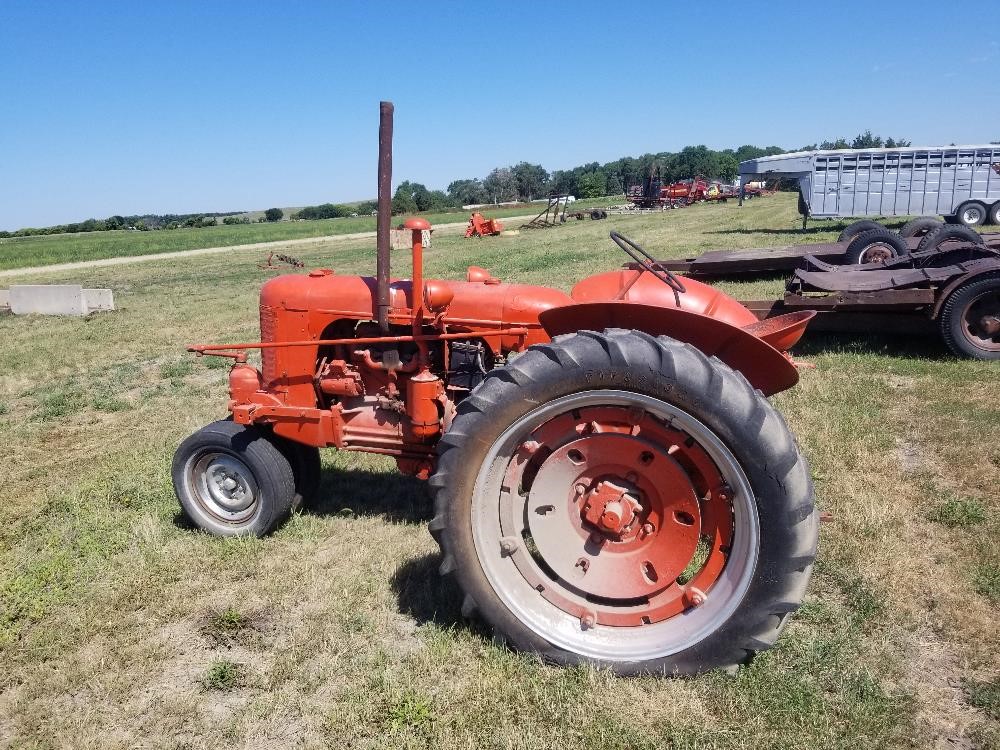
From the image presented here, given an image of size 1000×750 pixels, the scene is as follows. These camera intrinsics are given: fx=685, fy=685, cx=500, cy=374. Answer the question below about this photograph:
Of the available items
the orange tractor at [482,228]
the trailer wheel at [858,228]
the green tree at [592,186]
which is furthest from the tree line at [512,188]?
the trailer wheel at [858,228]

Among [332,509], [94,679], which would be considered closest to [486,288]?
[332,509]

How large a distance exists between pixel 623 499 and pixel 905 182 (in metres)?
19.4

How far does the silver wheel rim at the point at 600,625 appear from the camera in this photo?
7.75ft

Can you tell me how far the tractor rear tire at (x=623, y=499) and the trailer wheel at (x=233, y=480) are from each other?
4.94 feet

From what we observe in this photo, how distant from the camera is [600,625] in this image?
262cm

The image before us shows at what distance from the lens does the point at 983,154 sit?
1744 centimetres

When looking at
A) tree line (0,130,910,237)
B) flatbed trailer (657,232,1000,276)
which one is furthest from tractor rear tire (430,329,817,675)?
tree line (0,130,910,237)

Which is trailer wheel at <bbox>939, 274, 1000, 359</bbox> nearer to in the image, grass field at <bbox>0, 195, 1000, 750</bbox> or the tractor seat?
the tractor seat

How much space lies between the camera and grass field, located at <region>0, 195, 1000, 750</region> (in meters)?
2.42

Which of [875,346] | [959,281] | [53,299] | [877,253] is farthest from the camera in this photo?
[53,299]

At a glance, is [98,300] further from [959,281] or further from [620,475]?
[959,281]

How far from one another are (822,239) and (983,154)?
496 centimetres

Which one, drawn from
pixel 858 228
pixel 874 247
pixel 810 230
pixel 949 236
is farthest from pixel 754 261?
pixel 810 230

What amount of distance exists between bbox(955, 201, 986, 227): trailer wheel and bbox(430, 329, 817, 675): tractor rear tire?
19.2 meters
